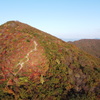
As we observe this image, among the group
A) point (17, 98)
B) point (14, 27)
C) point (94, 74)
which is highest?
point (14, 27)

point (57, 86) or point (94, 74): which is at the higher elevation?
point (94, 74)

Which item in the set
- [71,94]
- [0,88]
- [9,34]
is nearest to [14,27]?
[9,34]

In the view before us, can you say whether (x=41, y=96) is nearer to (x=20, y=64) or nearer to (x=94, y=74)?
(x=20, y=64)

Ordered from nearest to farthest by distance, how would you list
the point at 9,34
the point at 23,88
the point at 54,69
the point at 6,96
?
the point at 6,96 < the point at 23,88 < the point at 54,69 < the point at 9,34

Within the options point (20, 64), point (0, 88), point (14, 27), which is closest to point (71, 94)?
point (20, 64)

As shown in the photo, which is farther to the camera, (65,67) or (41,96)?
(65,67)

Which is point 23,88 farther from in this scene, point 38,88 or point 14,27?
point 14,27

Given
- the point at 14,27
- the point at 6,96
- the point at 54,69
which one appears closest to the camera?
the point at 6,96
